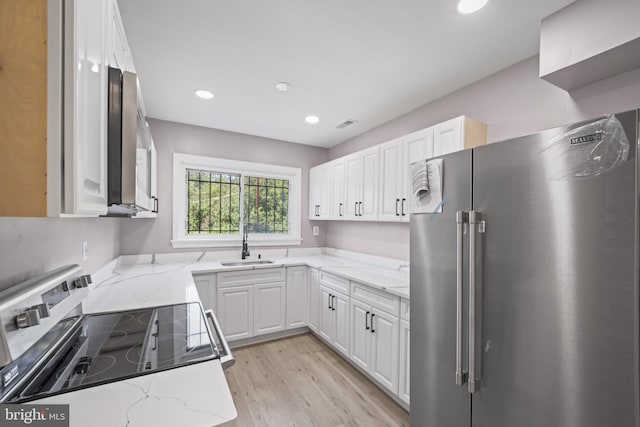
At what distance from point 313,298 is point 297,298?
21 centimetres

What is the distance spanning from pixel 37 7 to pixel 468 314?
1669 millimetres

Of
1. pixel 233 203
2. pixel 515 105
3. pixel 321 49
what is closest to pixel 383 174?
pixel 515 105

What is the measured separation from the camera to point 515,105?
1896mm

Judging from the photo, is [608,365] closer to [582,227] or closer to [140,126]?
[582,227]

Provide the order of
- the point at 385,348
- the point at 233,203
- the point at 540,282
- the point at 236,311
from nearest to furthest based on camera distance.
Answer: the point at 540,282 → the point at 385,348 → the point at 236,311 → the point at 233,203

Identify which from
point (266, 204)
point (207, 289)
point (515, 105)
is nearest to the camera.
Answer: point (515, 105)

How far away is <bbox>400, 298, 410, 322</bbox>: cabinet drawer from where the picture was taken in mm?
1940

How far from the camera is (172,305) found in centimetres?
156

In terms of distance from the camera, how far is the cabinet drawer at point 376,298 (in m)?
2.05

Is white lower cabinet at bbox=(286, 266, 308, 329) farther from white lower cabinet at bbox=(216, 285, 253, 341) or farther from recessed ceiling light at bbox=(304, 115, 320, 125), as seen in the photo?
recessed ceiling light at bbox=(304, 115, 320, 125)

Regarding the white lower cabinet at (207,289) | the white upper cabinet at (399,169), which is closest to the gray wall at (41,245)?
the white lower cabinet at (207,289)

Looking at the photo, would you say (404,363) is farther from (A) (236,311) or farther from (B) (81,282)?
(B) (81,282)

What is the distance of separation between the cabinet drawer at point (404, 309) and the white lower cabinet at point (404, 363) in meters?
0.03

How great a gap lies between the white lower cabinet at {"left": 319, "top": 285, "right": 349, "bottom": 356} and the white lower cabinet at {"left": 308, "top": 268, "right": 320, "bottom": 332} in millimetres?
91
